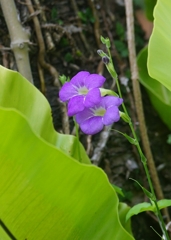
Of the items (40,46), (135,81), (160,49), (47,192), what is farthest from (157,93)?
(47,192)

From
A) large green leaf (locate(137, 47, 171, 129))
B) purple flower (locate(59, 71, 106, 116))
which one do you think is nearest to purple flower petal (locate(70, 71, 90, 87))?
purple flower (locate(59, 71, 106, 116))

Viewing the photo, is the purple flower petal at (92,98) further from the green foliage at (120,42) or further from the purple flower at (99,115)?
the green foliage at (120,42)

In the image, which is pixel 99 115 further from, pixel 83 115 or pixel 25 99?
pixel 25 99

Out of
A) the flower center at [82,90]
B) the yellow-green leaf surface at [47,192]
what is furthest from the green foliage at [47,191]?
the flower center at [82,90]

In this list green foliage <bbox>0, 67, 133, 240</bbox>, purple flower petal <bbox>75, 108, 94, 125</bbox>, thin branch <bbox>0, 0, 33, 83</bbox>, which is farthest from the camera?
thin branch <bbox>0, 0, 33, 83</bbox>

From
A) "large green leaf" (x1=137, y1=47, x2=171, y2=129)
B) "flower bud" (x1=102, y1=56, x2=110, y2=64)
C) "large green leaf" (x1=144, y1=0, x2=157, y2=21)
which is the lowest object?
"large green leaf" (x1=137, y1=47, x2=171, y2=129)

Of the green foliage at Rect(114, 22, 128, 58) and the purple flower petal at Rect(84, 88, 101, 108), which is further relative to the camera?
the green foliage at Rect(114, 22, 128, 58)

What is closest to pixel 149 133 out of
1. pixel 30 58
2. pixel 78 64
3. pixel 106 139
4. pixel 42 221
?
pixel 106 139

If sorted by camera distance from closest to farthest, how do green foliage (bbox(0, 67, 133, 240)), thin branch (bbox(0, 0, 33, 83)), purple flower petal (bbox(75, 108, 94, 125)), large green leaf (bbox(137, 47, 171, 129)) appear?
green foliage (bbox(0, 67, 133, 240)) → purple flower petal (bbox(75, 108, 94, 125)) → thin branch (bbox(0, 0, 33, 83)) → large green leaf (bbox(137, 47, 171, 129))

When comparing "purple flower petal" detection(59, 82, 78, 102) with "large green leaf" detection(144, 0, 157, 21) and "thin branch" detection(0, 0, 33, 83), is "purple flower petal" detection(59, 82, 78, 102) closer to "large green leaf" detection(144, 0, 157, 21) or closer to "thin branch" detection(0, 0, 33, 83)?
"thin branch" detection(0, 0, 33, 83)
